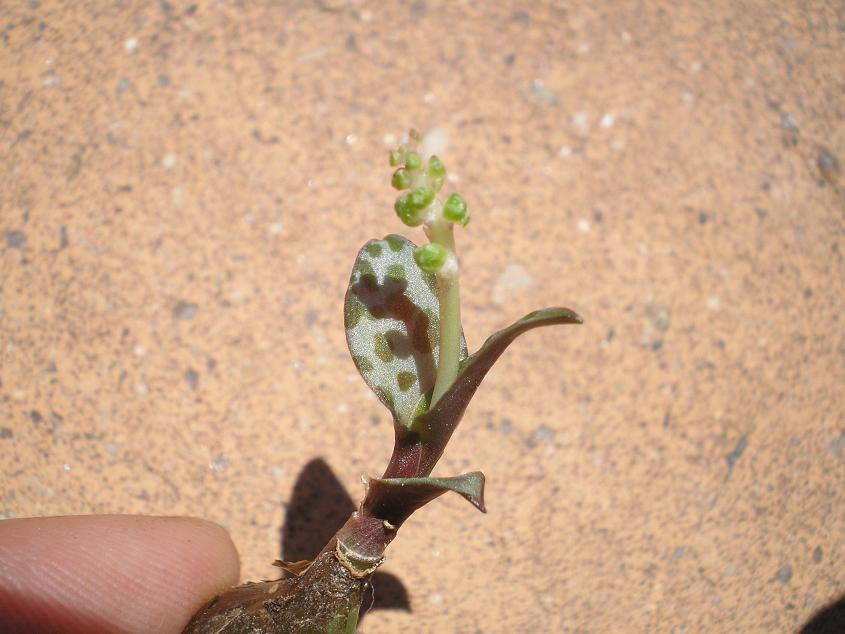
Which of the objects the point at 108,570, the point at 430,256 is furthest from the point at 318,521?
the point at 430,256

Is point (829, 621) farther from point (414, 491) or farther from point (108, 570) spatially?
point (108, 570)

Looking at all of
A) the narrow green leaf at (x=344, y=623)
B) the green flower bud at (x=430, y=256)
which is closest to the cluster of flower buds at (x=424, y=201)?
the green flower bud at (x=430, y=256)

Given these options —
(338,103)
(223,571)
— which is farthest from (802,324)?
(223,571)

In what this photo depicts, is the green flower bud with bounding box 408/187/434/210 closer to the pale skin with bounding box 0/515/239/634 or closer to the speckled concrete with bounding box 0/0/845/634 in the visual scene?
the speckled concrete with bounding box 0/0/845/634

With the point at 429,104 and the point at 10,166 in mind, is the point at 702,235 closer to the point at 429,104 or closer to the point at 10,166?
the point at 429,104

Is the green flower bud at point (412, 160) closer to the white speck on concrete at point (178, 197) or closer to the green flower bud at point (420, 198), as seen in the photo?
the green flower bud at point (420, 198)

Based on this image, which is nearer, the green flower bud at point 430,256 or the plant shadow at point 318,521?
the green flower bud at point 430,256

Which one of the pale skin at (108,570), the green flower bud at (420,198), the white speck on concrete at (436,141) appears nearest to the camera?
the green flower bud at (420,198)

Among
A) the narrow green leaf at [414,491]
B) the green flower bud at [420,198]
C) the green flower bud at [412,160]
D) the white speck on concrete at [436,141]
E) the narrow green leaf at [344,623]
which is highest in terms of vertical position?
the green flower bud at [412,160]
